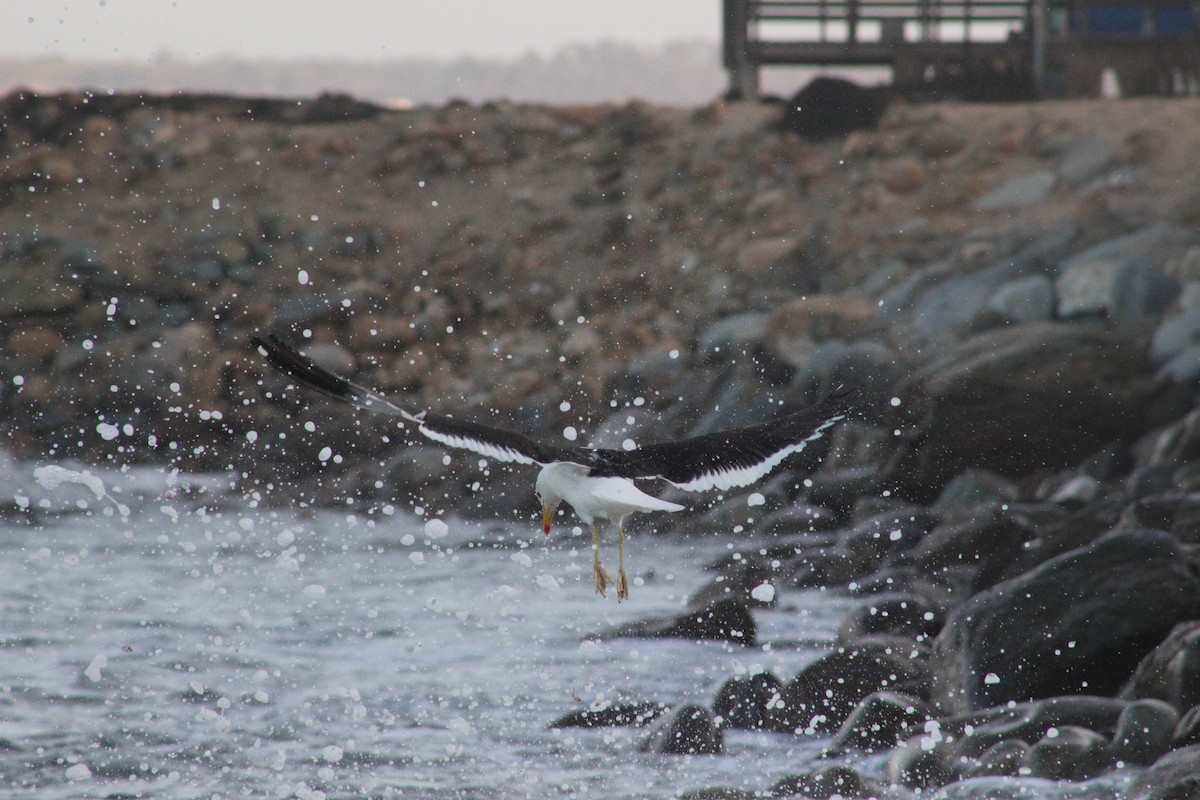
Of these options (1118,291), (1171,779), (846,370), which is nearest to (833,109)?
(1118,291)

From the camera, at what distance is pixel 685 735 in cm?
1071

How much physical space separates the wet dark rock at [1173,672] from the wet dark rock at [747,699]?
252 cm

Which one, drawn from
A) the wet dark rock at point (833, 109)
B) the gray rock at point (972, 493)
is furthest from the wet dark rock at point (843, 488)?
the wet dark rock at point (833, 109)

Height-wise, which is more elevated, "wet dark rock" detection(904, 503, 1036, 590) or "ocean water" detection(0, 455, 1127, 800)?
"wet dark rock" detection(904, 503, 1036, 590)

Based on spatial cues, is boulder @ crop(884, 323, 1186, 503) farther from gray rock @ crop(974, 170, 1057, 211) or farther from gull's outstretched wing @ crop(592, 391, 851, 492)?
gull's outstretched wing @ crop(592, 391, 851, 492)

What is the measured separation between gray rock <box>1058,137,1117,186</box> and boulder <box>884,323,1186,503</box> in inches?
294

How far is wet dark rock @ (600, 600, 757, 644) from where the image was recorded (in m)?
13.2

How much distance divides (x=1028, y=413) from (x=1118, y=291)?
309cm

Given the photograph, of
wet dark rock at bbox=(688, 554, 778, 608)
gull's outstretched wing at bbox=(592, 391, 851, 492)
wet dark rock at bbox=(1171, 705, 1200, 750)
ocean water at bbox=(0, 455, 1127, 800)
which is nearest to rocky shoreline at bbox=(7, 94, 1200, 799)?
wet dark rock at bbox=(1171, 705, 1200, 750)

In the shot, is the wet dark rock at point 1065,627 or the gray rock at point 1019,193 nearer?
the wet dark rock at point 1065,627

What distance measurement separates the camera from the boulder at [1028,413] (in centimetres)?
1708

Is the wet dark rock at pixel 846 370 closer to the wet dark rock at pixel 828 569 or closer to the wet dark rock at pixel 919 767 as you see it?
the wet dark rock at pixel 828 569

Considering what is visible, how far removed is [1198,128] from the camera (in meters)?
24.9

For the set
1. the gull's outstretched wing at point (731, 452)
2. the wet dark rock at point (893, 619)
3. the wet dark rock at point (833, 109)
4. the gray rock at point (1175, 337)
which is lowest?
the wet dark rock at point (893, 619)
